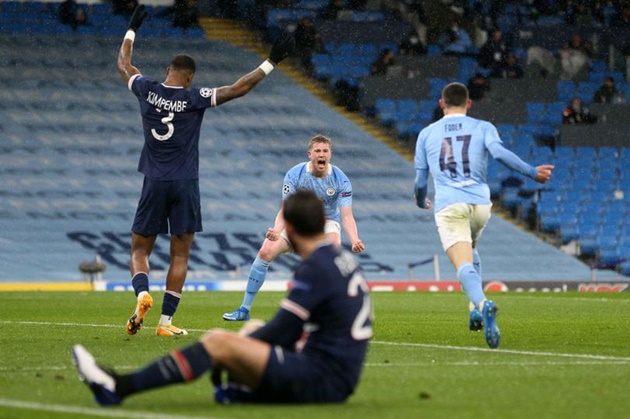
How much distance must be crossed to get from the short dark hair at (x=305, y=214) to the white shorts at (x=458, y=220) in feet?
16.8

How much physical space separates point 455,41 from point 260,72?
25035 mm

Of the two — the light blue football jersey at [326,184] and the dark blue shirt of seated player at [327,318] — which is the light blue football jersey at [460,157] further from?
the dark blue shirt of seated player at [327,318]

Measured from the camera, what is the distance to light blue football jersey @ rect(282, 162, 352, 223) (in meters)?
15.1

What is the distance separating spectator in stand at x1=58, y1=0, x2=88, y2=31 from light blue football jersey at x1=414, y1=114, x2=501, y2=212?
82.2 ft

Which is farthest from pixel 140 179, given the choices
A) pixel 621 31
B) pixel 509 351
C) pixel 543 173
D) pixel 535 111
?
pixel 543 173

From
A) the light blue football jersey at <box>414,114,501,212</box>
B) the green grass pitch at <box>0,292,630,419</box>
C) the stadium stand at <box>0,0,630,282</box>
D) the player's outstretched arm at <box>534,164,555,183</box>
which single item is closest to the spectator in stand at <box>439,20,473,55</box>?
the stadium stand at <box>0,0,630,282</box>

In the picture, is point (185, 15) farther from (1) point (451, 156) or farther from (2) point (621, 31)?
Answer: (1) point (451, 156)

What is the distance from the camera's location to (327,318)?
708cm

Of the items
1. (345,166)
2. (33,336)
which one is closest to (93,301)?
(33,336)

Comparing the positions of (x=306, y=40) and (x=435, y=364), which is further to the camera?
(x=306, y=40)

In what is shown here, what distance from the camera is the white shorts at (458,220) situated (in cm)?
1210

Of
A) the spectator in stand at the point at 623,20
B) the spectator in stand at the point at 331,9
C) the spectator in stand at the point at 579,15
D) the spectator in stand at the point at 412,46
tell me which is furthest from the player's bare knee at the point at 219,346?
the spectator in stand at the point at 623,20

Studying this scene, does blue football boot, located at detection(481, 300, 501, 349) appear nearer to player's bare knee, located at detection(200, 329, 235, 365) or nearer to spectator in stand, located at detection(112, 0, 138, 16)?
player's bare knee, located at detection(200, 329, 235, 365)

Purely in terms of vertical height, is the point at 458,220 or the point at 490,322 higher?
the point at 458,220
